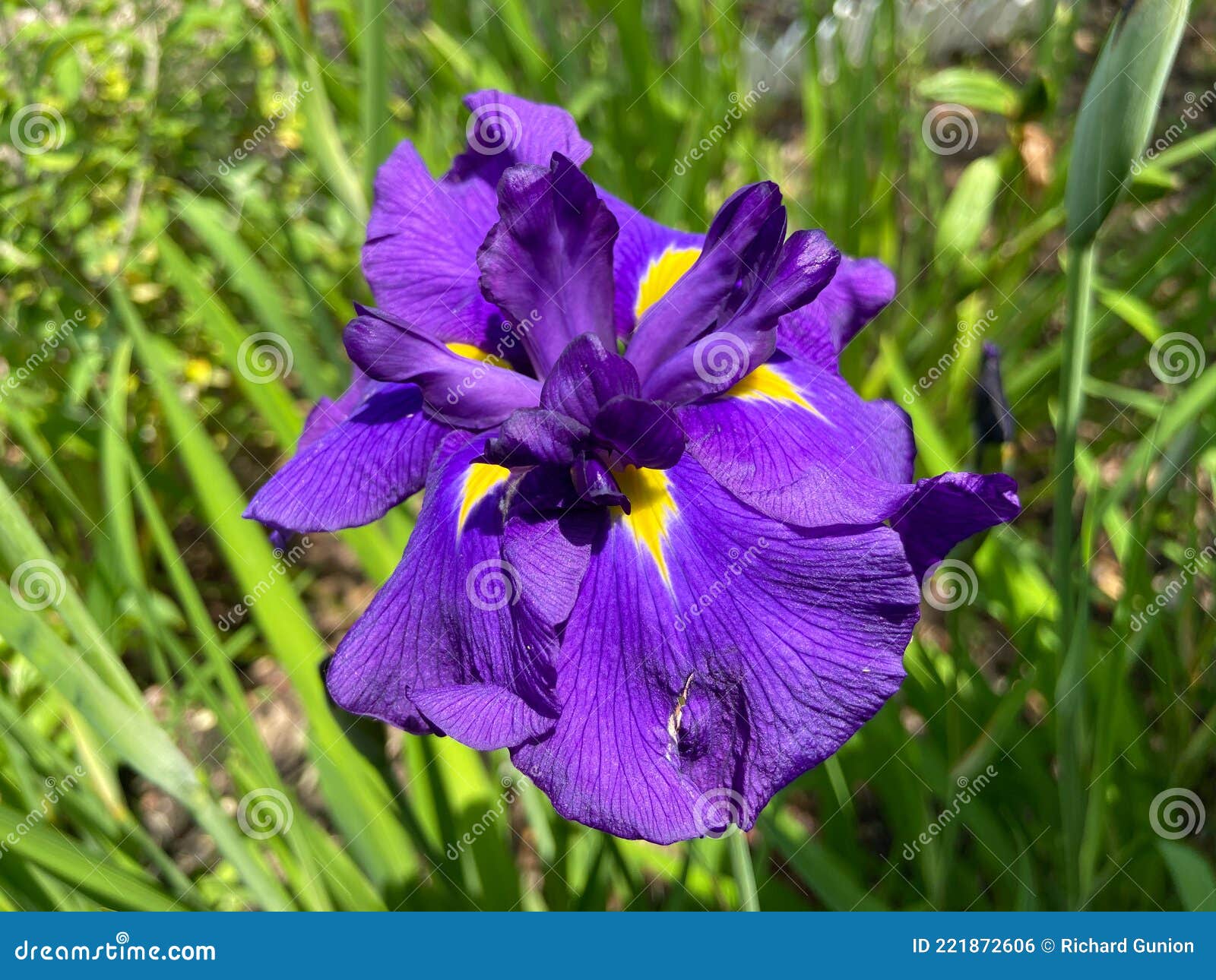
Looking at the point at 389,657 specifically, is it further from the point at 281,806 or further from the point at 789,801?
the point at 789,801

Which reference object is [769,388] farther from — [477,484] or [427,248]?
[427,248]

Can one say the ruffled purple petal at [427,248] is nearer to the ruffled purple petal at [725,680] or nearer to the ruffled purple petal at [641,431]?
the ruffled purple petal at [641,431]

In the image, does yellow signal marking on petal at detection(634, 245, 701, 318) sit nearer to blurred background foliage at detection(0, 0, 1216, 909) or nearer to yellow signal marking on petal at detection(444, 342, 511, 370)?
yellow signal marking on petal at detection(444, 342, 511, 370)

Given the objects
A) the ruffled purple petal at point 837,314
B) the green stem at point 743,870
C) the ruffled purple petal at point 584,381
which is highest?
the ruffled purple petal at point 584,381

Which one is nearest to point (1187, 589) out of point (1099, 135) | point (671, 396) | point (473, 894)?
point (1099, 135)

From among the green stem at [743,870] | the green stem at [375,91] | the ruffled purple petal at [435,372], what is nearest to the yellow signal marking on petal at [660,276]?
the ruffled purple petal at [435,372]

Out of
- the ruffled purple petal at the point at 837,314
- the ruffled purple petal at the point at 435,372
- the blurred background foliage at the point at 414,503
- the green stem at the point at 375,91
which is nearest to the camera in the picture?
the ruffled purple petal at the point at 435,372

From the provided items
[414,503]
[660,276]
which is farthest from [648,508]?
[414,503]
